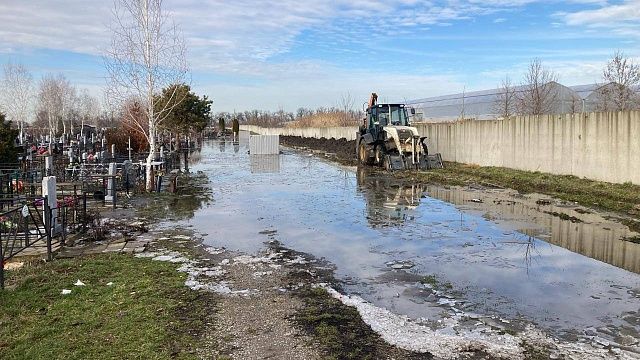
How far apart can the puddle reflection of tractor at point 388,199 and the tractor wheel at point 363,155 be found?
456cm

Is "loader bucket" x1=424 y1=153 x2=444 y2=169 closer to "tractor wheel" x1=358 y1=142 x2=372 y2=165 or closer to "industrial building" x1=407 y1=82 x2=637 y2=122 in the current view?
"industrial building" x1=407 y1=82 x2=637 y2=122

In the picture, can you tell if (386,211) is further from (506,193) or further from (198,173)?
(198,173)

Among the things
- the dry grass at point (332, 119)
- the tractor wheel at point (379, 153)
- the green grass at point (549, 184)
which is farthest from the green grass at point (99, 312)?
the dry grass at point (332, 119)

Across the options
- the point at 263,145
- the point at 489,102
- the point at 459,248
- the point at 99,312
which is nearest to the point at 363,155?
the point at 263,145

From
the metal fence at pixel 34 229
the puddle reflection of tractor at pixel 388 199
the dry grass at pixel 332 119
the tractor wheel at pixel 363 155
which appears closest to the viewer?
the metal fence at pixel 34 229

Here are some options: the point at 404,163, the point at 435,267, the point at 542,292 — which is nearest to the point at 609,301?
the point at 542,292

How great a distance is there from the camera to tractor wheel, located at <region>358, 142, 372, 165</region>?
2600 centimetres

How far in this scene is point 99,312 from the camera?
234 inches

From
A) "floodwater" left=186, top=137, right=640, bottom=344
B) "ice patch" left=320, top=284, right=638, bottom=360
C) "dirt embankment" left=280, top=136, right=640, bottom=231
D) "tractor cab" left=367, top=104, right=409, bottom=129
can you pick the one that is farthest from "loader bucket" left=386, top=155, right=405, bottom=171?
"ice patch" left=320, top=284, right=638, bottom=360

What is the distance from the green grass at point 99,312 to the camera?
496 centimetres

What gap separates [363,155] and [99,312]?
2147 cm

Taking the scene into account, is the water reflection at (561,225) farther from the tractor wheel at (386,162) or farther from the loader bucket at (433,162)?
the tractor wheel at (386,162)

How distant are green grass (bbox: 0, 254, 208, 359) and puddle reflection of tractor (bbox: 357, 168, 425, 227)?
18.4ft

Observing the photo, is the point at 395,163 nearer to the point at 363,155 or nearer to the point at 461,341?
the point at 363,155
